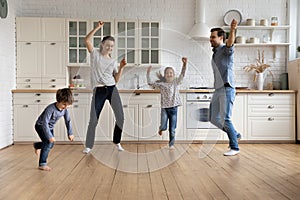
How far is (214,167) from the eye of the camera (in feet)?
10.9

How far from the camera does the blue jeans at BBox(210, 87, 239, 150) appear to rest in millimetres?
3932

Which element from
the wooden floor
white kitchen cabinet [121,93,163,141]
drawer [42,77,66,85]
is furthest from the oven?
drawer [42,77,66,85]

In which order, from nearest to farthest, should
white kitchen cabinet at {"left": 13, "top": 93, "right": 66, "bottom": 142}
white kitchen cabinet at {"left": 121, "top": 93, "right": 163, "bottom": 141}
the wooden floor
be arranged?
the wooden floor
white kitchen cabinet at {"left": 121, "top": 93, "right": 163, "bottom": 141}
white kitchen cabinet at {"left": 13, "top": 93, "right": 66, "bottom": 142}

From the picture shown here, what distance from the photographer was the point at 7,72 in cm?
486

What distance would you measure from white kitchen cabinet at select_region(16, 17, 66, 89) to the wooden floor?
46.6 inches

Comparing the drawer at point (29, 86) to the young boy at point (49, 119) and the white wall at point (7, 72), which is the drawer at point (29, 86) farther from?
the young boy at point (49, 119)

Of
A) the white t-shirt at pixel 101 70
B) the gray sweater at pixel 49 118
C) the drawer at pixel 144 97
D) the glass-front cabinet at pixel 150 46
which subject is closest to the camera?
the gray sweater at pixel 49 118

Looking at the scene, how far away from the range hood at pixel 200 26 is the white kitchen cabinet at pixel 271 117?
112 cm

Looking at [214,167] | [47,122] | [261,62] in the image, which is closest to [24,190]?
[47,122]

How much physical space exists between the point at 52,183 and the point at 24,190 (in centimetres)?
24

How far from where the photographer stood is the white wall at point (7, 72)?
464 centimetres

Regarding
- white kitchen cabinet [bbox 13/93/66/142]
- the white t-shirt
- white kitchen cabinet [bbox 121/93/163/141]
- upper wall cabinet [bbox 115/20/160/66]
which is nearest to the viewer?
the white t-shirt

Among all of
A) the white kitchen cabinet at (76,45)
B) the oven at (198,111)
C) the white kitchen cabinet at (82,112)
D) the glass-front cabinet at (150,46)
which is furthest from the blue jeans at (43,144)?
the white kitchen cabinet at (76,45)

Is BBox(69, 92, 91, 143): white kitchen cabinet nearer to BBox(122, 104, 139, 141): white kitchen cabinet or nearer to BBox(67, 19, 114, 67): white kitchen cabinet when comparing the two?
BBox(122, 104, 139, 141): white kitchen cabinet
